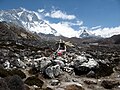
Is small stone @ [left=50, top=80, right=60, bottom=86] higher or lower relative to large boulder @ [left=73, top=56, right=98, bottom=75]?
lower

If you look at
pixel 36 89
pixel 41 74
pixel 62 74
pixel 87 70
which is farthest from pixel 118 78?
pixel 36 89

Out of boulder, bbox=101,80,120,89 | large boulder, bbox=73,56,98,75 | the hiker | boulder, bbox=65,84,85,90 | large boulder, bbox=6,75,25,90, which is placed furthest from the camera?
large boulder, bbox=73,56,98,75

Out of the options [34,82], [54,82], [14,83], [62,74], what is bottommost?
[54,82]

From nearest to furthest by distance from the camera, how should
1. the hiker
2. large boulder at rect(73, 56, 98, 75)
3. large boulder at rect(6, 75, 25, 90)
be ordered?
large boulder at rect(6, 75, 25, 90)
the hiker
large boulder at rect(73, 56, 98, 75)

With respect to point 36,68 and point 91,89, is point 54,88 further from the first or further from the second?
point 36,68

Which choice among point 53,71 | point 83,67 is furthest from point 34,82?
point 83,67

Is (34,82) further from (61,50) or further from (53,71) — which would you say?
(61,50)

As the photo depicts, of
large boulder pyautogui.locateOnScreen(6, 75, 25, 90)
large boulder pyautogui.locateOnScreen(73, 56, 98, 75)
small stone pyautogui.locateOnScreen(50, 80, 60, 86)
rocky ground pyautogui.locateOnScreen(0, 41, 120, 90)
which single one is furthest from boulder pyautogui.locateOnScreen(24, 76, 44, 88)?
large boulder pyautogui.locateOnScreen(73, 56, 98, 75)

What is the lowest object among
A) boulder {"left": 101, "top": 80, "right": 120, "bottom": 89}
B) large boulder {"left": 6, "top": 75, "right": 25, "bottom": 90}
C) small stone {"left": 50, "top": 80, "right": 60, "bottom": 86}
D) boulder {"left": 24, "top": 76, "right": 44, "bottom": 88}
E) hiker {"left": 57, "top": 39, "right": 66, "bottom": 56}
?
boulder {"left": 101, "top": 80, "right": 120, "bottom": 89}

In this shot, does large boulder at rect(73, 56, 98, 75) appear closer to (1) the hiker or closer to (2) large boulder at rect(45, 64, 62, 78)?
(1) the hiker

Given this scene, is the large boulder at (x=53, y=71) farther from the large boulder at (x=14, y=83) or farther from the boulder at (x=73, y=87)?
the large boulder at (x=14, y=83)

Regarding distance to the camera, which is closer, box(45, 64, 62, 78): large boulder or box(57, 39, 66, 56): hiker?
box(45, 64, 62, 78): large boulder

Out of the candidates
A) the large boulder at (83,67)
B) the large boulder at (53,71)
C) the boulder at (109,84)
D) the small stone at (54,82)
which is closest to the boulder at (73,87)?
the small stone at (54,82)

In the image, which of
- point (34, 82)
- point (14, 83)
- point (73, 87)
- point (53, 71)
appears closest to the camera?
point (14, 83)
